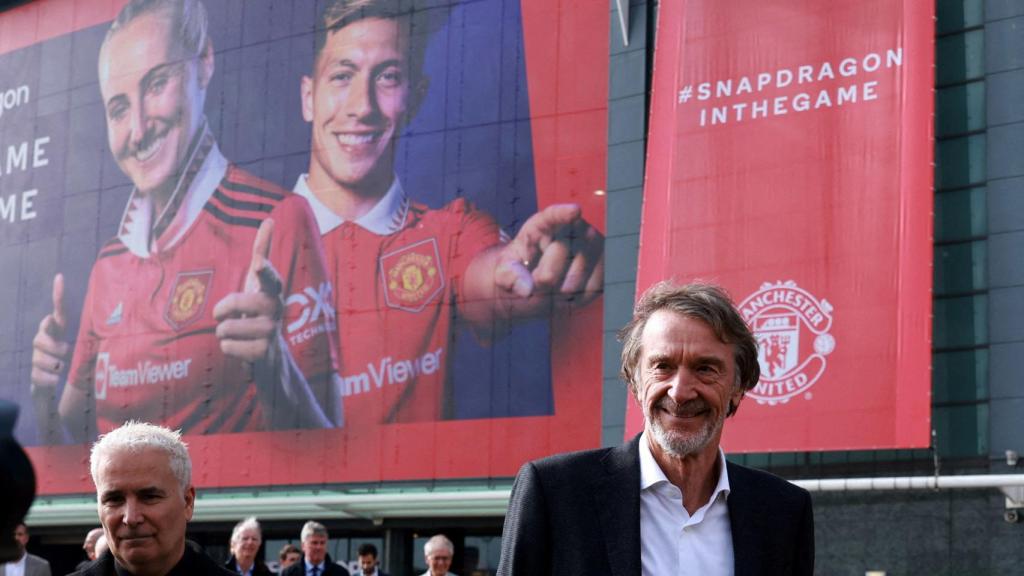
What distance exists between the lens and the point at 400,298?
2642 cm

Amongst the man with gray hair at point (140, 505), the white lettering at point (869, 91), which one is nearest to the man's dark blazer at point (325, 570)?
the man with gray hair at point (140, 505)

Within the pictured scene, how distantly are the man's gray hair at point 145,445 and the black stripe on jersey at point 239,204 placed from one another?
2486cm

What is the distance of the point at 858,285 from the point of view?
2111 cm

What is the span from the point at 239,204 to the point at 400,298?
4395 millimetres

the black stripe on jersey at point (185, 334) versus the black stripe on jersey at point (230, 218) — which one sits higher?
the black stripe on jersey at point (230, 218)

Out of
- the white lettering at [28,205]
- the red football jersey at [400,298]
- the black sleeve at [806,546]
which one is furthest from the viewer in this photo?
the white lettering at [28,205]

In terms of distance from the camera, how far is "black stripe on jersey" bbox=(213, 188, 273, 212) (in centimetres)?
2851

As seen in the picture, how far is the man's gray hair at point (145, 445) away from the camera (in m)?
3.69

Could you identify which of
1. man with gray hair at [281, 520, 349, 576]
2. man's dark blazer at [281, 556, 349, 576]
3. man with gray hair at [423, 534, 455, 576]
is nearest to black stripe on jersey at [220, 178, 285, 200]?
man with gray hair at [423, 534, 455, 576]

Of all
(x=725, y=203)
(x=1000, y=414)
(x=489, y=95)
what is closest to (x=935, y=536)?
(x=1000, y=414)

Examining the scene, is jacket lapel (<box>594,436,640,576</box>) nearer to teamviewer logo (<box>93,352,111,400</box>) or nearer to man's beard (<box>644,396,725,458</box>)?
man's beard (<box>644,396,725,458</box>)

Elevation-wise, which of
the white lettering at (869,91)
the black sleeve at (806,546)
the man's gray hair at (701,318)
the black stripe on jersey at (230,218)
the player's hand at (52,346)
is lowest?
the black sleeve at (806,546)

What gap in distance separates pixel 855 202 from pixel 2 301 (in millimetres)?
18999

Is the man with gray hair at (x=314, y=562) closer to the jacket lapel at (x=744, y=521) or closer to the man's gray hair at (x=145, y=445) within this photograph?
the man's gray hair at (x=145, y=445)
